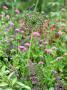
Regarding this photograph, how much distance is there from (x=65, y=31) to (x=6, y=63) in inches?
44.5

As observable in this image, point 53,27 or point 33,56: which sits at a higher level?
point 53,27

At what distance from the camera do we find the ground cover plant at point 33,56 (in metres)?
2.48

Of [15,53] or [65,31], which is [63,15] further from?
[15,53]

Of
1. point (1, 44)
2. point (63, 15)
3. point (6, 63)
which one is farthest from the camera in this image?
point (63, 15)

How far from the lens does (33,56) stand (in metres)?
2.98

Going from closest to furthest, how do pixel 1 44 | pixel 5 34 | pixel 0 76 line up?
pixel 0 76 < pixel 1 44 < pixel 5 34

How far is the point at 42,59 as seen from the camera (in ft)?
9.67

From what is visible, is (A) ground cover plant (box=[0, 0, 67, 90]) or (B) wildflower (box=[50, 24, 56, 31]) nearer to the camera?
(A) ground cover plant (box=[0, 0, 67, 90])

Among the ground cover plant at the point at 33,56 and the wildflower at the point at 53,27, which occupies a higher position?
the wildflower at the point at 53,27

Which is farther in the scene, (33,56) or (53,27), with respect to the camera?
(53,27)

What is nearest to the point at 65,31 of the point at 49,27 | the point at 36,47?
the point at 49,27

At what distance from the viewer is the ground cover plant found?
2.48 meters

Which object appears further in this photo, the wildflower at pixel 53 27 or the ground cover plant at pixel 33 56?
the wildflower at pixel 53 27

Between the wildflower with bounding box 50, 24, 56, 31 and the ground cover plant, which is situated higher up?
the wildflower with bounding box 50, 24, 56, 31
